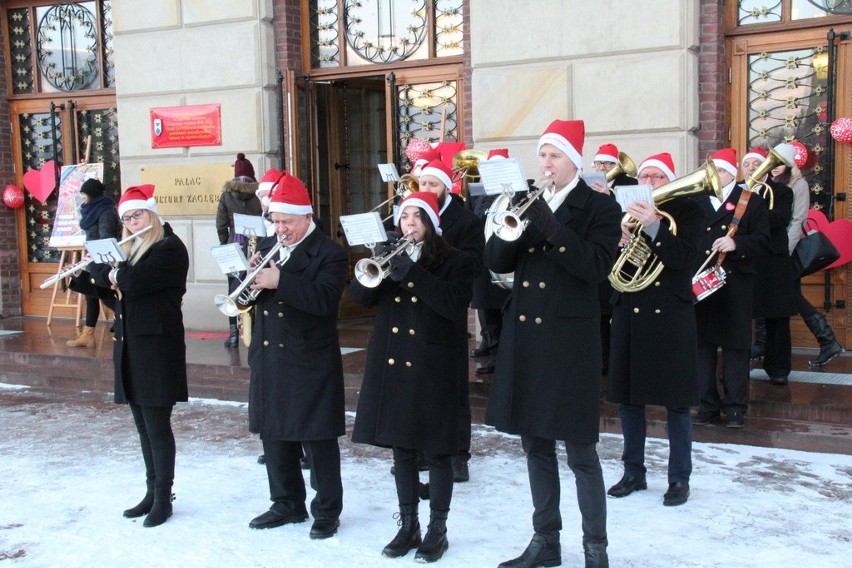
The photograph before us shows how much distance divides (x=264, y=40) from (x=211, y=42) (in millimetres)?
662

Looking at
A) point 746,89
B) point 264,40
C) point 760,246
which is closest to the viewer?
point 760,246

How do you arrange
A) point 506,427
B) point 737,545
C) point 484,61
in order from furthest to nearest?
point 484,61
point 737,545
point 506,427

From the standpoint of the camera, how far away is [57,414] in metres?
8.14

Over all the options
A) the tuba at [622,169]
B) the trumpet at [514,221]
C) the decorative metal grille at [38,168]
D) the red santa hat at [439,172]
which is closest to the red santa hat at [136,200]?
the red santa hat at [439,172]

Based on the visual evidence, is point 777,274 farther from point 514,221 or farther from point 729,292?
point 514,221

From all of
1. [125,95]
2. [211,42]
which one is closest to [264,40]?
[211,42]

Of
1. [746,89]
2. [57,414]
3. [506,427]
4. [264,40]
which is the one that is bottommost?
[57,414]

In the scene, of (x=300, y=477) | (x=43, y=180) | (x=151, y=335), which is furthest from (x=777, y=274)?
(x=43, y=180)

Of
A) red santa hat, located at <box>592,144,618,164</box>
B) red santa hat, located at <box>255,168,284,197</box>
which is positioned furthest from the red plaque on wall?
red santa hat, located at <box>592,144,618,164</box>

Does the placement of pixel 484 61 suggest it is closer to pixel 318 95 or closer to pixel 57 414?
pixel 318 95

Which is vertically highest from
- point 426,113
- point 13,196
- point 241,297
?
point 426,113

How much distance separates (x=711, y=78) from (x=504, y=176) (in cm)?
532

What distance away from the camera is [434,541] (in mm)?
4656

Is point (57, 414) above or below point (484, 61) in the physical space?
below
